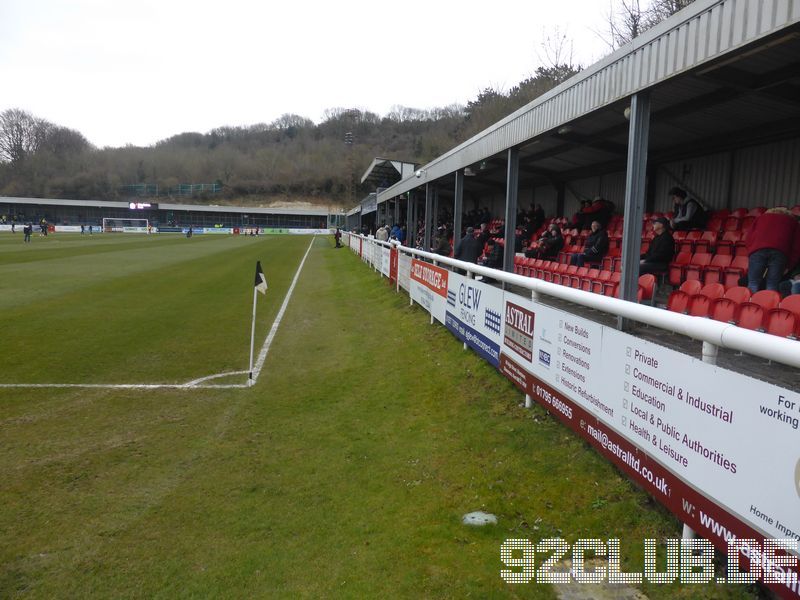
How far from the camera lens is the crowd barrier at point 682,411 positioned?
7.97ft

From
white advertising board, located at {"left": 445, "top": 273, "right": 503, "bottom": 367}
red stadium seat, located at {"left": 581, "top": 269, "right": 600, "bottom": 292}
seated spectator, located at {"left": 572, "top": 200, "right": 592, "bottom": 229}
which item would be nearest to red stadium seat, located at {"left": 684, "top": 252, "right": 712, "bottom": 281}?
red stadium seat, located at {"left": 581, "top": 269, "right": 600, "bottom": 292}

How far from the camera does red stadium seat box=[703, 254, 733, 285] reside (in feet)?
28.3

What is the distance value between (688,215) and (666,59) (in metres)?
5.54

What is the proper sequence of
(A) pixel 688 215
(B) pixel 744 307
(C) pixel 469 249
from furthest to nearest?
(C) pixel 469 249 → (A) pixel 688 215 → (B) pixel 744 307

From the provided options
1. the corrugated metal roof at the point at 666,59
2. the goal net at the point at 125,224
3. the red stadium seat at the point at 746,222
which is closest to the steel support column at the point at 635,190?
the corrugated metal roof at the point at 666,59

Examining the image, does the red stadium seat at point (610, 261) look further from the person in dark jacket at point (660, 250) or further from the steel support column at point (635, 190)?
the steel support column at point (635, 190)

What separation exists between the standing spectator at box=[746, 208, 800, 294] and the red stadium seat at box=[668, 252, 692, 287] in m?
2.55

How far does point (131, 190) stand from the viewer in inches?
4956

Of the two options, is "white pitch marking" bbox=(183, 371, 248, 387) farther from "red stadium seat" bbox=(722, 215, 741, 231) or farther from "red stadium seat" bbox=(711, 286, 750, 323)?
"red stadium seat" bbox=(722, 215, 741, 231)

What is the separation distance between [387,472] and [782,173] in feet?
29.6

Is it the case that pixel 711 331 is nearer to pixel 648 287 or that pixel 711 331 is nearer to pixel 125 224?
pixel 648 287

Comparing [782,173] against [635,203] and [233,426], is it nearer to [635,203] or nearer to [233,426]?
[635,203]

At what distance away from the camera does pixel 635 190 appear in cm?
618

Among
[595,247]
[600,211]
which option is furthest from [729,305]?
[600,211]
